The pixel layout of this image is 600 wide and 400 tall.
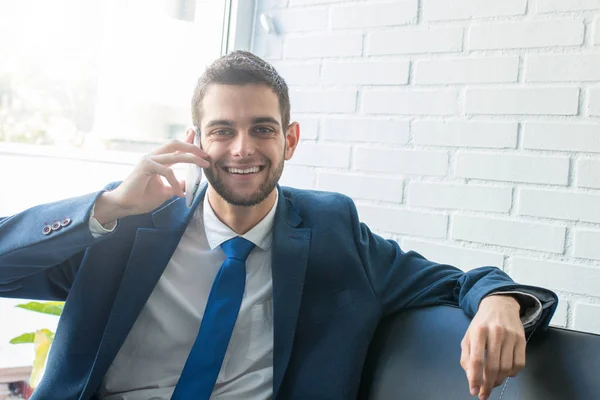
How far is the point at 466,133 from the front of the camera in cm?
202

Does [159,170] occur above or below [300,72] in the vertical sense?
below

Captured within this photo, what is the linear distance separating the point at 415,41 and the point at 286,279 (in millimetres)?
994

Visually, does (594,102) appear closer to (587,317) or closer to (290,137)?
(587,317)

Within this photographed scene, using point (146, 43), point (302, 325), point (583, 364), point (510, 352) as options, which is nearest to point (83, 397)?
point (302, 325)

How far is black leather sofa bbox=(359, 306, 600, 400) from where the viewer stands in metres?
1.23

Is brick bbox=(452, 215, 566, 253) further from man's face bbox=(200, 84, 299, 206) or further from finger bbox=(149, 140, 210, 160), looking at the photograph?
finger bbox=(149, 140, 210, 160)

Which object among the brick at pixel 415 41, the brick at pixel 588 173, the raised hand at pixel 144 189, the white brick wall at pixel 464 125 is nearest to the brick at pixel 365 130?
the white brick wall at pixel 464 125

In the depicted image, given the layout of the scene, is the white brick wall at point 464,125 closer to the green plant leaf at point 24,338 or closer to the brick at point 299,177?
the brick at point 299,177

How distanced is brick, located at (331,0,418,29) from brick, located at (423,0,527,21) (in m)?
0.06

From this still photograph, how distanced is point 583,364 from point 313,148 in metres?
1.29

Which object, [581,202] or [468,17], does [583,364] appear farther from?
[468,17]

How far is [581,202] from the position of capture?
1.85 m

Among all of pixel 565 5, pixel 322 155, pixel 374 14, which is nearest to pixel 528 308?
pixel 565 5

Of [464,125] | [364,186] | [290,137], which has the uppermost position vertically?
[464,125]
